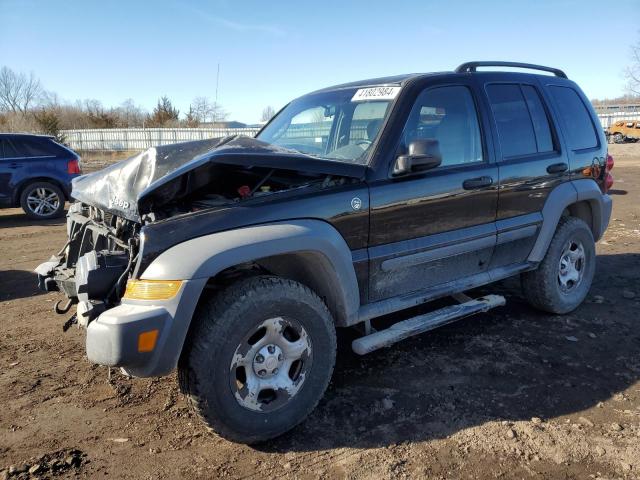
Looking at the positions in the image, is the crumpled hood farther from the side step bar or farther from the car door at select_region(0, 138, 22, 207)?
the car door at select_region(0, 138, 22, 207)

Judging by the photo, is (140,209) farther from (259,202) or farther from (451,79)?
(451,79)

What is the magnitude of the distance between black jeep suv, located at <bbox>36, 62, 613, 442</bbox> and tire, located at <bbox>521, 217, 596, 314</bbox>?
2 centimetres

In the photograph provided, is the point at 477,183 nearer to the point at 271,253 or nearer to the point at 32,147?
the point at 271,253

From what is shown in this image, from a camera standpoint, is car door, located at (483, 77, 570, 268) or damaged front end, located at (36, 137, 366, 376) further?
car door, located at (483, 77, 570, 268)

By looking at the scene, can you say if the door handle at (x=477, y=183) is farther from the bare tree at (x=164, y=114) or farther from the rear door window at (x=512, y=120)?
the bare tree at (x=164, y=114)

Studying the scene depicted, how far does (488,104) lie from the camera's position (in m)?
3.88

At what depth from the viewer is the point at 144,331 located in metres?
2.39

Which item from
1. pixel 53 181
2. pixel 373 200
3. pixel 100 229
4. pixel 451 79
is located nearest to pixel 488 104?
pixel 451 79

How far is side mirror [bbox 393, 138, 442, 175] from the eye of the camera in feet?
10.2

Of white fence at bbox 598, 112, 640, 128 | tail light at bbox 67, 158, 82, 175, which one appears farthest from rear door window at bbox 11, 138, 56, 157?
white fence at bbox 598, 112, 640, 128

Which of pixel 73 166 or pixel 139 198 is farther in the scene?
pixel 73 166

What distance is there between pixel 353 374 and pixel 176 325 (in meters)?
1.55

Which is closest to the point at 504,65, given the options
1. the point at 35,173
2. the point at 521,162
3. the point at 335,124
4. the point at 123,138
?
the point at 521,162

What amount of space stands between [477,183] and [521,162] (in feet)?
2.04
